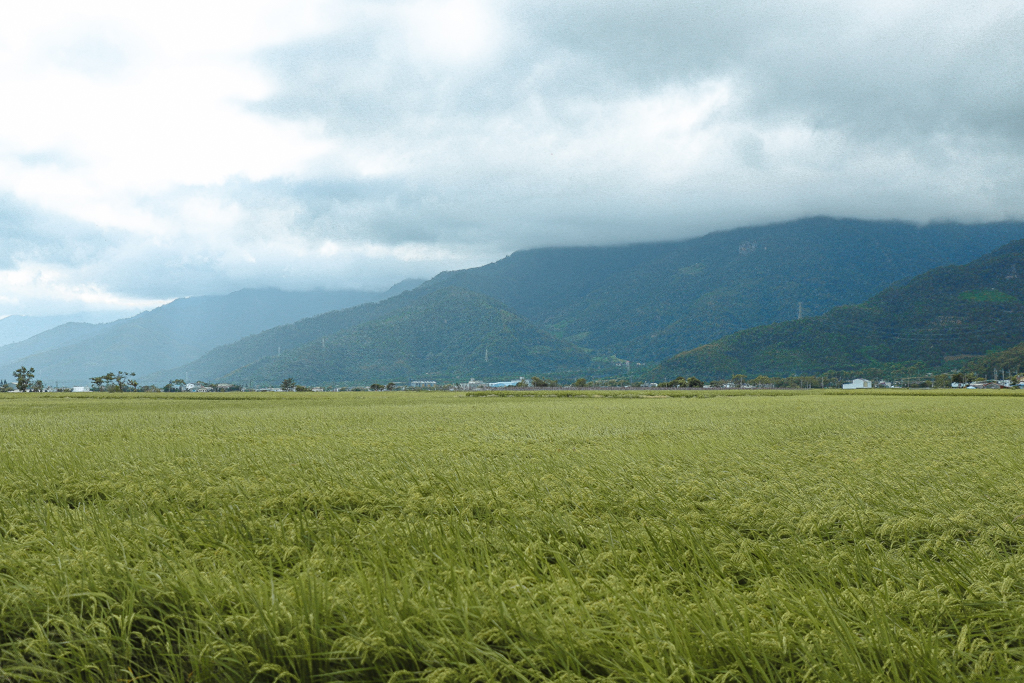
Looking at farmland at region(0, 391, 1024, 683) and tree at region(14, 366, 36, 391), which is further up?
tree at region(14, 366, 36, 391)

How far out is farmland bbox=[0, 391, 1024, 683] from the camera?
12.2 feet

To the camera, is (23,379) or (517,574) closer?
(517,574)

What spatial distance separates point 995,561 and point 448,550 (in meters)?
4.96

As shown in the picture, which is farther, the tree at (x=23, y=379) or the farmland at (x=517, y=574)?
the tree at (x=23, y=379)

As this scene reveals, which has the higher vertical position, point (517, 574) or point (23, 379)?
point (23, 379)

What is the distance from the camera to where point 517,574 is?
201 inches

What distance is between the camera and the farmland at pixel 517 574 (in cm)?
373

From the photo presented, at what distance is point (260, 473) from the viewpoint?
36.0ft

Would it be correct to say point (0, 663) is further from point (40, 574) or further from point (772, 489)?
point (772, 489)

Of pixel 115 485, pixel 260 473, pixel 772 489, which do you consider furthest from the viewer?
pixel 260 473

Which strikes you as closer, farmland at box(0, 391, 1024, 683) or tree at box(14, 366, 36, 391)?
farmland at box(0, 391, 1024, 683)

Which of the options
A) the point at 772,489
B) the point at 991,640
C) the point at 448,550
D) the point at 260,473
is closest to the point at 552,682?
the point at 448,550

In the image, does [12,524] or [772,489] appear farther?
[772,489]

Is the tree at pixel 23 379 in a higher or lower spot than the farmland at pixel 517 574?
higher
